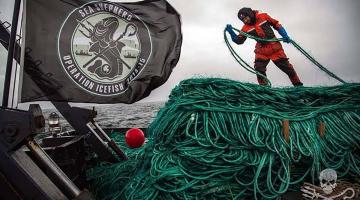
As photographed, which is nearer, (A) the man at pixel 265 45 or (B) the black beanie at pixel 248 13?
(A) the man at pixel 265 45

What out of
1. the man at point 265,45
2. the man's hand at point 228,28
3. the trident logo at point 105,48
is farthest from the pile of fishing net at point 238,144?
the man at point 265,45

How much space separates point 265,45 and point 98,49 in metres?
3.88

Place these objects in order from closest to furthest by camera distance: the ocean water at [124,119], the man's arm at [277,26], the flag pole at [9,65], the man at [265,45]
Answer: the flag pole at [9,65] < the man's arm at [277,26] < the man at [265,45] < the ocean water at [124,119]

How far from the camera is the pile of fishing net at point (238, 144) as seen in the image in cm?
360

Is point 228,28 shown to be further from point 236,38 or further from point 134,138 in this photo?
point 134,138

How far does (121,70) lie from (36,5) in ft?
3.64

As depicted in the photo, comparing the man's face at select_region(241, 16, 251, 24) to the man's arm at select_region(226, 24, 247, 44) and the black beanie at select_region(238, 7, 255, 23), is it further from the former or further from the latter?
the man's arm at select_region(226, 24, 247, 44)

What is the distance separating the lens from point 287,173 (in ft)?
11.8

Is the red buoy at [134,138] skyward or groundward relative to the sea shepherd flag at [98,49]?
groundward

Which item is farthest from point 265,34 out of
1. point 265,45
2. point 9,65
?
point 9,65

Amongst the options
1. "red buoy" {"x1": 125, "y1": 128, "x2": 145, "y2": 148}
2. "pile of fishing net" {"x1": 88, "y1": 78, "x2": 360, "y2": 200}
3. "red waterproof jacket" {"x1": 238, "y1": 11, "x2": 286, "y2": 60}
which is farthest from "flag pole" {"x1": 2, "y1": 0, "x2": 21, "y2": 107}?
"red waterproof jacket" {"x1": 238, "y1": 11, "x2": 286, "y2": 60}

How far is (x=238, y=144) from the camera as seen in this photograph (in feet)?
12.3

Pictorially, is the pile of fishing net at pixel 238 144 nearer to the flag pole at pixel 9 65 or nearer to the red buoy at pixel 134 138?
the red buoy at pixel 134 138

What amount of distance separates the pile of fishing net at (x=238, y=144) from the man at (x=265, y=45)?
257cm
